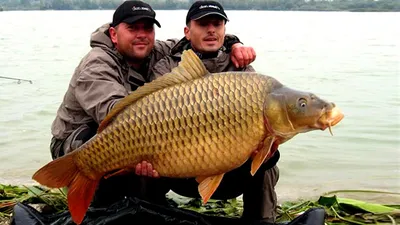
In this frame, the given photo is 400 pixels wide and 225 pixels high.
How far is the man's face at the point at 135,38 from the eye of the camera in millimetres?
3068

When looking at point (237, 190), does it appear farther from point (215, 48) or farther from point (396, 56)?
point (396, 56)

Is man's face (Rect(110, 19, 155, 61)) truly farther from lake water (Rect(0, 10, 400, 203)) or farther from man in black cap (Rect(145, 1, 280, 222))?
lake water (Rect(0, 10, 400, 203))

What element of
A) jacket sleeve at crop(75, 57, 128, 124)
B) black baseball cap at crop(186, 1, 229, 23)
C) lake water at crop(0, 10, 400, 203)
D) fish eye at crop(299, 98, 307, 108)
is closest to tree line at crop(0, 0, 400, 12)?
lake water at crop(0, 10, 400, 203)

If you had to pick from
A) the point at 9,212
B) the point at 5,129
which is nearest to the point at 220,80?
the point at 9,212

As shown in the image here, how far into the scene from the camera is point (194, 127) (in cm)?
224

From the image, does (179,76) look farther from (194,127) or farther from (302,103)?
(302,103)

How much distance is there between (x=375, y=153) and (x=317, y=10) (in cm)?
5610

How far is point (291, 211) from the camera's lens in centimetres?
342

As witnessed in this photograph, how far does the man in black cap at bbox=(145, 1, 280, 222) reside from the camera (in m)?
3.04

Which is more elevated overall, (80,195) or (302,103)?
(302,103)

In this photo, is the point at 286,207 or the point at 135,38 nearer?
the point at 135,38

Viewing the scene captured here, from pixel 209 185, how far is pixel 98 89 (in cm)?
78

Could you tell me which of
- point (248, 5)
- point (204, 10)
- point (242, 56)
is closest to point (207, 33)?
point (204, 10)

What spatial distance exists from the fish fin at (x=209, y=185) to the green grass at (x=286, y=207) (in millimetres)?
1028
